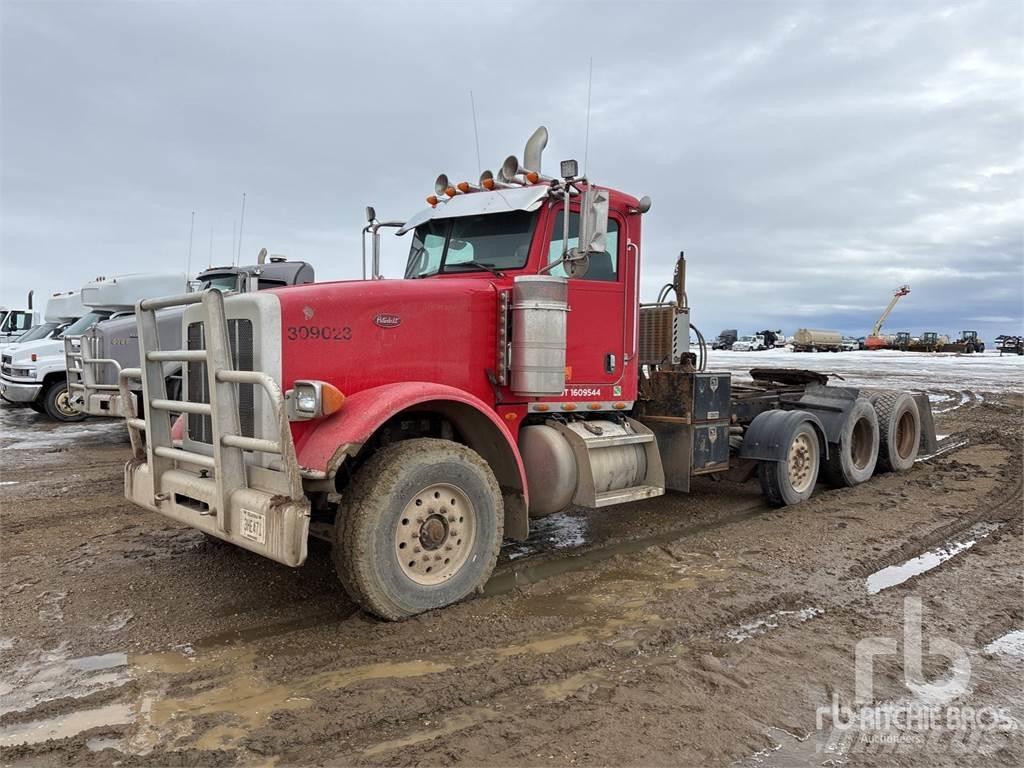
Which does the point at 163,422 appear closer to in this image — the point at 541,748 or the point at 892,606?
the point at 541,748

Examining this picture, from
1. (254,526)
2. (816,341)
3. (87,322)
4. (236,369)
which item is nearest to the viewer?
(254,526)

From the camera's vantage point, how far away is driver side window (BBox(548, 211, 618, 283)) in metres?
5.34

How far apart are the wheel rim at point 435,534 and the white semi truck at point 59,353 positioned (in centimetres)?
1096

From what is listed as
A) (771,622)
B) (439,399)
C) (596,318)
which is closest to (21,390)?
(596,318)

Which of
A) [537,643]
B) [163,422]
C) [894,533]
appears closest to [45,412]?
[163,422]

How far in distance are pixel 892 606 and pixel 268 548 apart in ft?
12.2

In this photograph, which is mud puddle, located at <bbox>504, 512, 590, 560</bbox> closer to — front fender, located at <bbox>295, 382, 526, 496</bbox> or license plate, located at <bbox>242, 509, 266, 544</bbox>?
front fender, located at <bbox>295, 382, 526, 496</bbox>

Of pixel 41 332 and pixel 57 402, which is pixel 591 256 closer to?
pixel 57 402

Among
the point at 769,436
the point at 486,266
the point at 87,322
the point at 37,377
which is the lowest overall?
the point at 769,436

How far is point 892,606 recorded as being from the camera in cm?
458

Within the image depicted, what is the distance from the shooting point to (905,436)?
32.0 ft

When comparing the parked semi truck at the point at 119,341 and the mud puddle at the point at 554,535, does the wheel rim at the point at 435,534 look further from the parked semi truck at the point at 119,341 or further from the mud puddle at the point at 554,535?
the parked semi truck at the point at 119,341

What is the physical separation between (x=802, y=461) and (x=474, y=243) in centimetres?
439

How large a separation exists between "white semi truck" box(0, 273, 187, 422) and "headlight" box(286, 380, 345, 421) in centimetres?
1077
